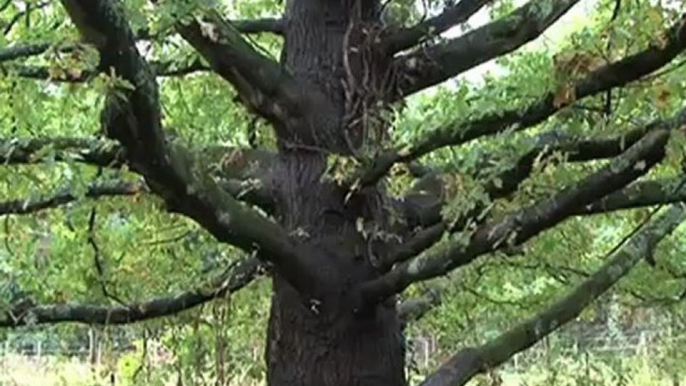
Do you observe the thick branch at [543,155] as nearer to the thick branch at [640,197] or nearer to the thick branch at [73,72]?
the thick branch at [640,197]

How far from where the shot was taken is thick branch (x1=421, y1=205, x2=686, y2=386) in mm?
2789

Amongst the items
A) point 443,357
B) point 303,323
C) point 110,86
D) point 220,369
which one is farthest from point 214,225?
point 443,357

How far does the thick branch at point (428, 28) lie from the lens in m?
2.88

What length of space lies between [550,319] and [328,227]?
67 centimetres

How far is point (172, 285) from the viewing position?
397 centimetres

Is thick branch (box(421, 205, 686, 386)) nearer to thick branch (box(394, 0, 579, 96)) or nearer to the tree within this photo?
the tree

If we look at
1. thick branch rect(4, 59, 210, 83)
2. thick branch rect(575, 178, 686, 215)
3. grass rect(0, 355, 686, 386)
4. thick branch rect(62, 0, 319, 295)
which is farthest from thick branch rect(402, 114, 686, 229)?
grass rect(0, 355, 686, 386)

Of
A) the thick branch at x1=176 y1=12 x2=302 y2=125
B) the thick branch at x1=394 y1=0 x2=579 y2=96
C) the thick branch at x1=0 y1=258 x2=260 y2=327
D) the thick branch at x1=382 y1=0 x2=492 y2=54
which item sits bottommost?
the thick branch at x1=0 y1=258 x2=260 y2=327

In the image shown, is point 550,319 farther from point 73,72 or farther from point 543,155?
point 73,72

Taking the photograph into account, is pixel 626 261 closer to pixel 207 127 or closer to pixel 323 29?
pixel 323 29

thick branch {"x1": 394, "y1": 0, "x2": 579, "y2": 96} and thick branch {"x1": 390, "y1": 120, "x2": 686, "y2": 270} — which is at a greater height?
thick branch {"x1": 394, "y1": 0, "x2": 579, "y2": 96}

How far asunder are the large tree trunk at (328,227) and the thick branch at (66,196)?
1.38 ft

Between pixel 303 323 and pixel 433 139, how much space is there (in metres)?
0.73

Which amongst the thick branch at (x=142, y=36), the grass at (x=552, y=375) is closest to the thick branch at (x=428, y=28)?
the thick branch at (x=142, y=36)
